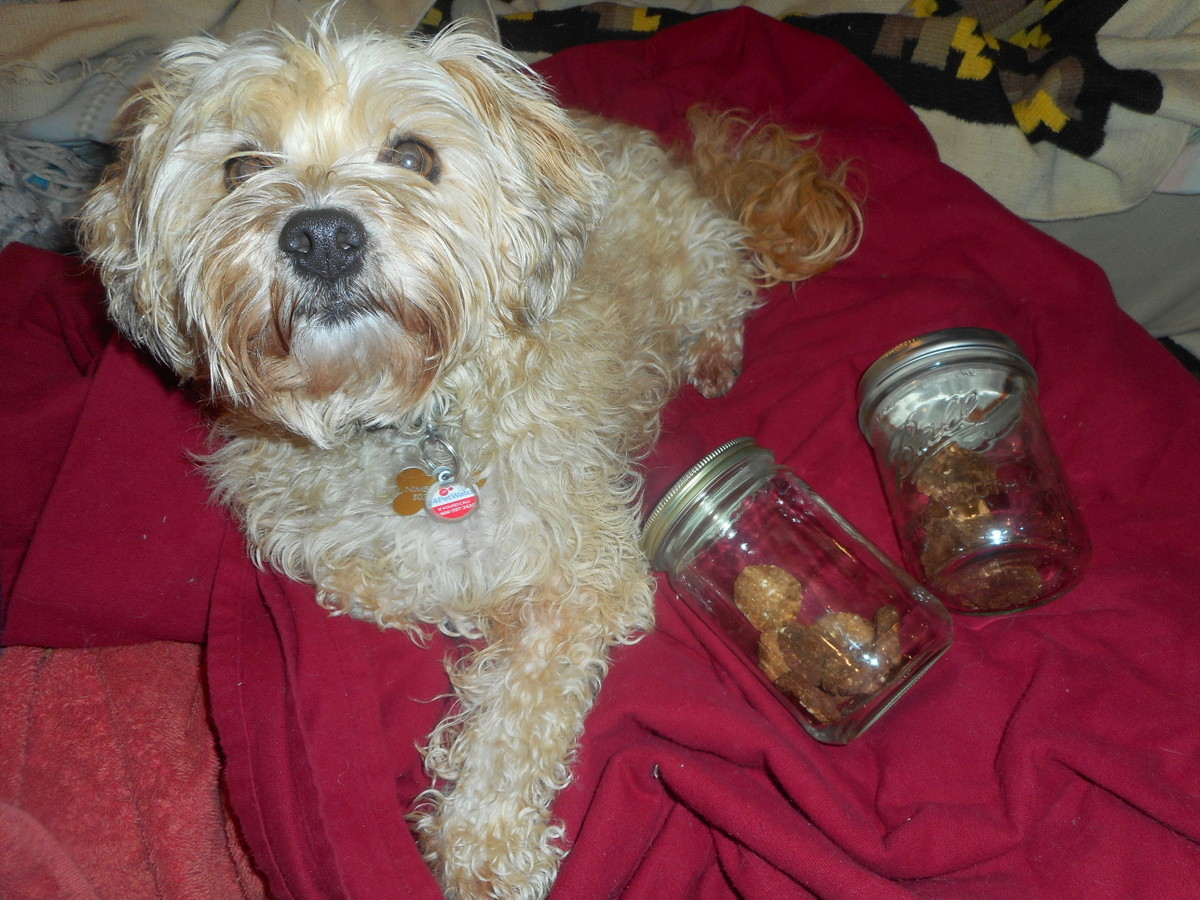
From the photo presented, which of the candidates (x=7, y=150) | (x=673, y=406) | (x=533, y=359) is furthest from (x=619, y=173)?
(x=7, y=150)

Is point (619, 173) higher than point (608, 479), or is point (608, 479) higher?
point (619, 173)

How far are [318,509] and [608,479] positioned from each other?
75cm

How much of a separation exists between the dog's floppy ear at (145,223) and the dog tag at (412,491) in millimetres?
526

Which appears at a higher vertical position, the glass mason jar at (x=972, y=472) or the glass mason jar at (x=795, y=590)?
the glass mason jar at (x=972, y=472)

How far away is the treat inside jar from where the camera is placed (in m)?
2.02

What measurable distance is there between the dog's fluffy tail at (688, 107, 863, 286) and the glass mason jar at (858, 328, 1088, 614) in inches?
29.2

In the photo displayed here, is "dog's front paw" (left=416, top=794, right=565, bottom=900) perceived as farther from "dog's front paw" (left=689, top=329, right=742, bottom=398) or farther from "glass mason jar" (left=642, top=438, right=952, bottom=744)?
"dog's front paw" (left=689, top=329, right=742, bottom=398)

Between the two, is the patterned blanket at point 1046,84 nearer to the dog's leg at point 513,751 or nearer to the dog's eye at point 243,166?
the dog's eye at point 243,166

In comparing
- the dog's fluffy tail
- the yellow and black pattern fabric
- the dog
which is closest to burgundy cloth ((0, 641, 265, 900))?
the dog

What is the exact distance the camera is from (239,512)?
7.41 feet

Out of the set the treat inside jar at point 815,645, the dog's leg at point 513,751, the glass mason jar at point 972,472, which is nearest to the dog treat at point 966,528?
the glass mason jar at point 972,472

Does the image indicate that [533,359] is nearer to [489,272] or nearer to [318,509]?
[489,272]

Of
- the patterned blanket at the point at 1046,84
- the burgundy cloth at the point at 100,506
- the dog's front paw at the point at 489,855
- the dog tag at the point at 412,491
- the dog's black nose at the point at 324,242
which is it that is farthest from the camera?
the patterned blanket at the point at 1046,84

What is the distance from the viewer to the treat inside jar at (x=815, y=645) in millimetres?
2020
